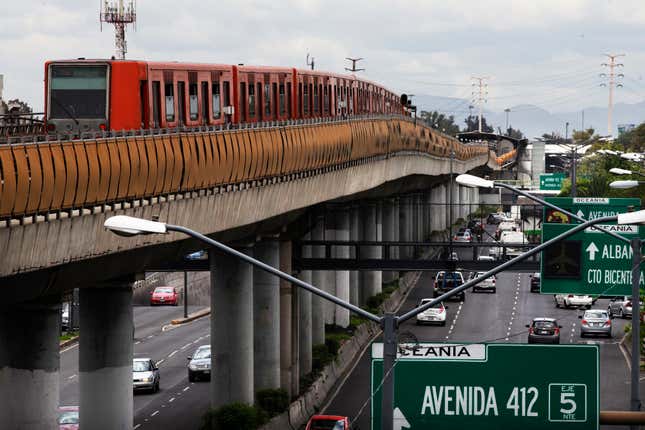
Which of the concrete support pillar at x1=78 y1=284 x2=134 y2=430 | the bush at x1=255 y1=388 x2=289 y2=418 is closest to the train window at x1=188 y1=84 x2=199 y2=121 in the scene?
the concrete support pillar at x1=78 y1=284 x2=134 y2=430

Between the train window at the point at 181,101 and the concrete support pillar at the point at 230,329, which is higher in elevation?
the train window at the point at 181,101

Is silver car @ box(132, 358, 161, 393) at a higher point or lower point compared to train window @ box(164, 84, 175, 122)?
lower

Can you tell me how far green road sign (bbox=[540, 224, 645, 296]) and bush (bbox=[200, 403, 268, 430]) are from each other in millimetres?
12712

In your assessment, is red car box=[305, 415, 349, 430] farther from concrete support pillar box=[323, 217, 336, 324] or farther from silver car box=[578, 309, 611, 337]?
silver car box=[578, 309, 611, 337]

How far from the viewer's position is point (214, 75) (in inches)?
1901

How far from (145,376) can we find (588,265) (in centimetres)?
2615

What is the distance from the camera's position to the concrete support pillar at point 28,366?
41.2 m

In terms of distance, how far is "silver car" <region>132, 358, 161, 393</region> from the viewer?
67.0 m

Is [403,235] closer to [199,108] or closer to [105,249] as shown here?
[199,108]

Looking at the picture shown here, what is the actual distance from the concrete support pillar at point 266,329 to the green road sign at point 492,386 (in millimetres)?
38370

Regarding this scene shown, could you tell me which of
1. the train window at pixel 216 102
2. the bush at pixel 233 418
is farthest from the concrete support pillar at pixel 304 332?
the train window at pixel 216 102

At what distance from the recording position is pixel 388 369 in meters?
23.7

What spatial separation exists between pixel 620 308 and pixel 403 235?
39.1m

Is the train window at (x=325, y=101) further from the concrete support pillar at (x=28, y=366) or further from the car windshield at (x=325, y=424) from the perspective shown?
the concrete support pillar at (x=28, y=366)
